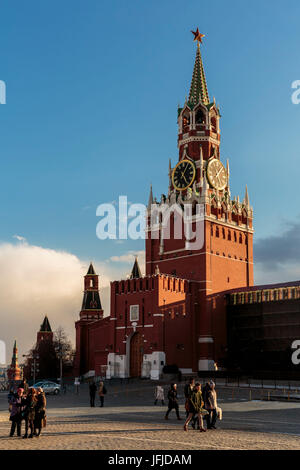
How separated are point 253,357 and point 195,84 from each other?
1465 inches

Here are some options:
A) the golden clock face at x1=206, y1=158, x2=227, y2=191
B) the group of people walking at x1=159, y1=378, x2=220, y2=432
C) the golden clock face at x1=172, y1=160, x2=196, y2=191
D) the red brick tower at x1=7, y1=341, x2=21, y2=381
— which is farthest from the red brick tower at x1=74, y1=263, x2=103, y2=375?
the group of people walking at x1=159, y1=378, x2=220, y2=432

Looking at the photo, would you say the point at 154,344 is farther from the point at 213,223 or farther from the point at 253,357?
the point at 213,223

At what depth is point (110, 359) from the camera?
6756 cm

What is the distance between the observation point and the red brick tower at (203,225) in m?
68.7

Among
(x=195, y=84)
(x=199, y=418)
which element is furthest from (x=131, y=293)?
(x=199, y=418)

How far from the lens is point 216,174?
75812mm

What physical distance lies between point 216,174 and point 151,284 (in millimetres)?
19177

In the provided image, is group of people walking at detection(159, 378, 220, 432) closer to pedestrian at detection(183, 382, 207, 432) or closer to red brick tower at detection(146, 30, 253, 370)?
pedestrian at detection(183, 382, 207, 432)

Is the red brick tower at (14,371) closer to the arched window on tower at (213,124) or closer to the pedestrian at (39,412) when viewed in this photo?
the arched window on tower at (213,124)

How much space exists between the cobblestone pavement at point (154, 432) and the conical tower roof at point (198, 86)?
54.4m

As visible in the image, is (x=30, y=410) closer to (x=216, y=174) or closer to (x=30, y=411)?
(x=30, y=411)

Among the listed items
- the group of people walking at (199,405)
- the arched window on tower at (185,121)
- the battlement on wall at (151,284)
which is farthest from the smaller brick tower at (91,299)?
the group of people walking at (199,405)

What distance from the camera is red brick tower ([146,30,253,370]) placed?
225 feet

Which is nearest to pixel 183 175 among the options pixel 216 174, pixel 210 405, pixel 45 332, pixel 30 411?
pixel 216 174
